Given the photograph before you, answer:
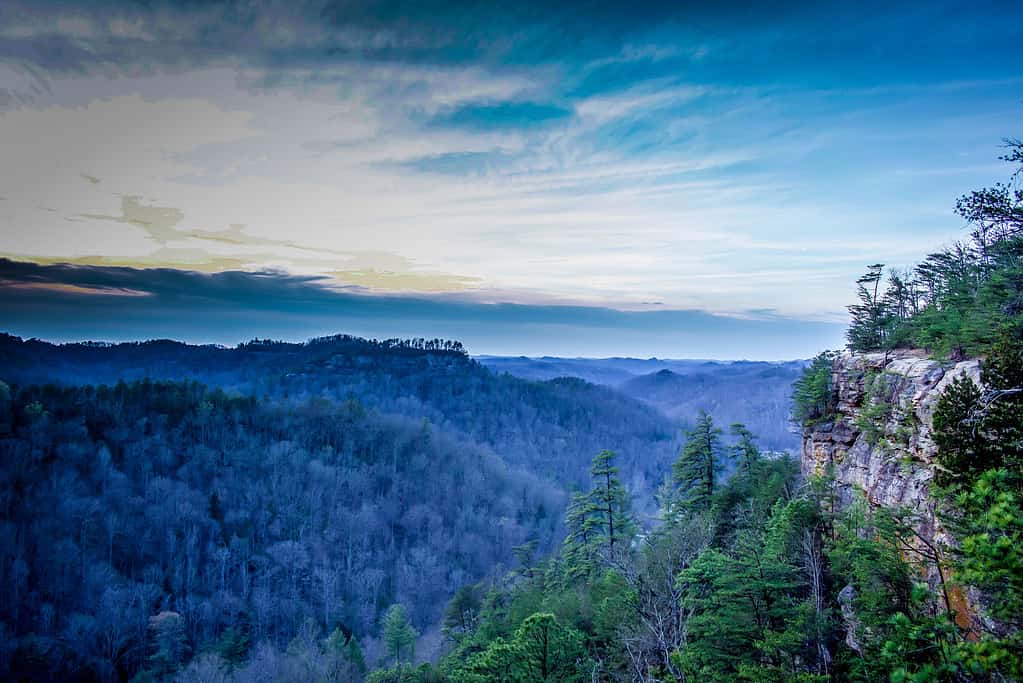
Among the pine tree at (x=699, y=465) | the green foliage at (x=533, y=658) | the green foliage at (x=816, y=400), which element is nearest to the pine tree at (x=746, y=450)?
the pine tree at (x=699, y=465)

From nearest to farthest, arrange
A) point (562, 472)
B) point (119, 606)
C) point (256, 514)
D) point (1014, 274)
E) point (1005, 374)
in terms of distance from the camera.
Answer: point (1005, 374) < point (1014, 274) < point (119, 606) < point (256, 514) < point (562, 472)

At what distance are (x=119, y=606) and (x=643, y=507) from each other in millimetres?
70003

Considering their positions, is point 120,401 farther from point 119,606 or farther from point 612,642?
point 612,642

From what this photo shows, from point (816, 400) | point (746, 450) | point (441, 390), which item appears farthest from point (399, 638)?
point (441, 390)

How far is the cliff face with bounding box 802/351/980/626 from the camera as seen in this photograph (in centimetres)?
1043

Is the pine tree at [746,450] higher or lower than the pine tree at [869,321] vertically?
lower

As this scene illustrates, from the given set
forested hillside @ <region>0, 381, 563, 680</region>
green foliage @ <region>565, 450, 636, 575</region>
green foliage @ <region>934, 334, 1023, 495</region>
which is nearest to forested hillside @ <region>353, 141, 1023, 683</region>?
green foliage @ <region>934, 334, 1023, 495</region>

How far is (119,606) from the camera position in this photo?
49.2 meters

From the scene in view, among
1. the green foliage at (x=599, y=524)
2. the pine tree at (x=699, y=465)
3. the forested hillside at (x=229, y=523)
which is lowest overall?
the forested hillside at (x=229, y=523)

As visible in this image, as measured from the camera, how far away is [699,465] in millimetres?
28594

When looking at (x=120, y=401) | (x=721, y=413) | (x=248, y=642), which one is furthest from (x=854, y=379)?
(x=721, y=413)

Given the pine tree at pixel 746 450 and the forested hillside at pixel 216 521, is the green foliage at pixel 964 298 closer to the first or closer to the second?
the pine tree at pixel 746 450

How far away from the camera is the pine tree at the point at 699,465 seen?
2797cm

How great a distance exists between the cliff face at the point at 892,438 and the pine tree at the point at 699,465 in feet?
26.4
